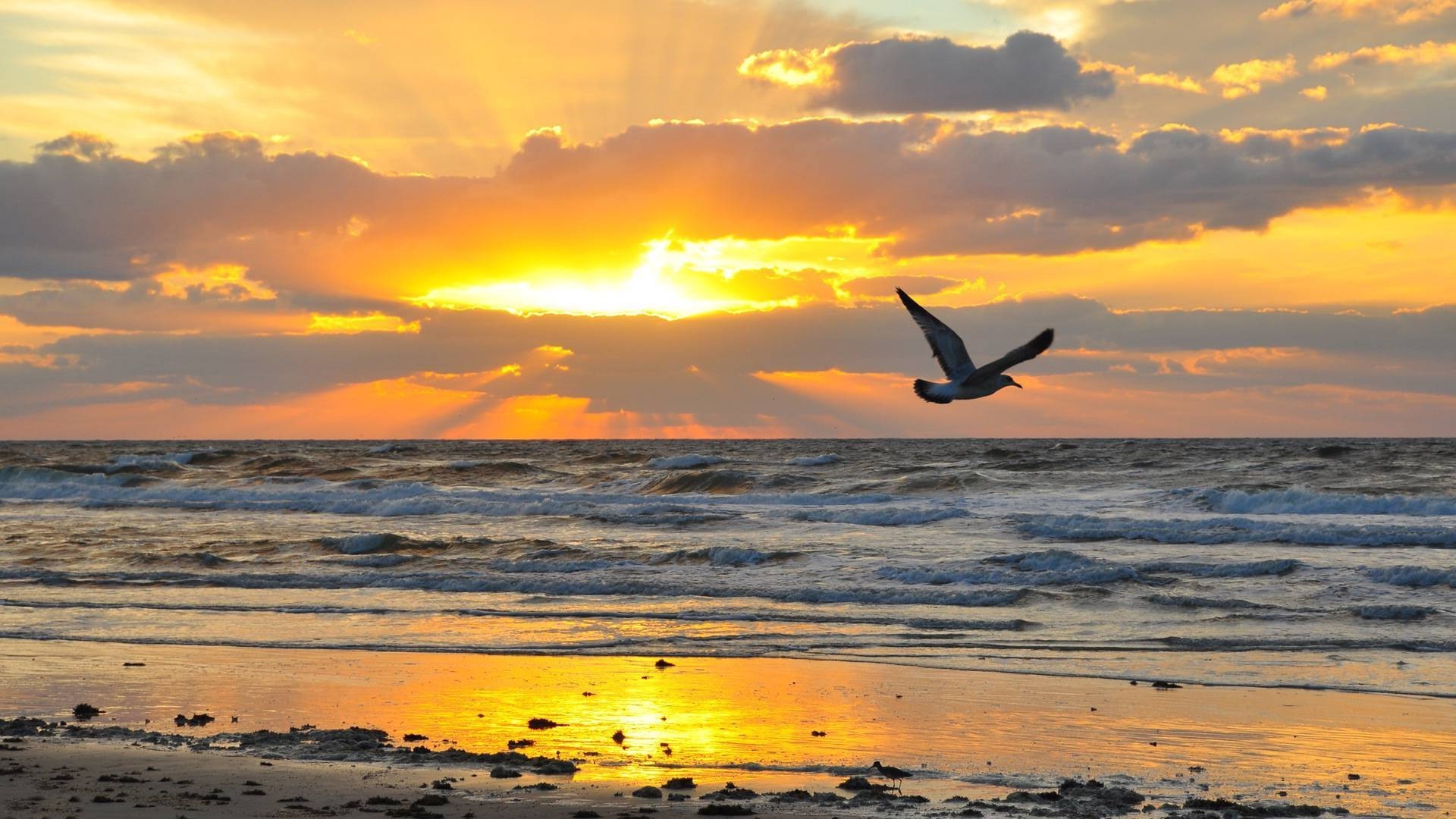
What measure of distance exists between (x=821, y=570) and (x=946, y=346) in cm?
991

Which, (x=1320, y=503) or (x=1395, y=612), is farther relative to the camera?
(x=1320, y=503)

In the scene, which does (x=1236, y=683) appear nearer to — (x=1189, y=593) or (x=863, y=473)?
(x=1189, y=593)

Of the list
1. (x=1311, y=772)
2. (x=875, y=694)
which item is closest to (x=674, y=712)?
(x=875, y=694)

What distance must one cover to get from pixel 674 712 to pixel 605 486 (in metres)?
37.3

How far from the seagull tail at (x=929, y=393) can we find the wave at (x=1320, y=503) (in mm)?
24291

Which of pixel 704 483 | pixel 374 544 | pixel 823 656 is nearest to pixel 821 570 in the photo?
pixel 823 656

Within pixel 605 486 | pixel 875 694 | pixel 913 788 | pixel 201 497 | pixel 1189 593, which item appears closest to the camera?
pixel 913 788

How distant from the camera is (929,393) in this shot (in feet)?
45.6

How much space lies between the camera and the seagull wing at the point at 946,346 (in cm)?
1398

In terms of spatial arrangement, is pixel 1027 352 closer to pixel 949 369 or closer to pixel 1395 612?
pixel 949 369

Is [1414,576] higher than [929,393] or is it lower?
lower

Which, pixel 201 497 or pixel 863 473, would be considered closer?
pixel 201 497

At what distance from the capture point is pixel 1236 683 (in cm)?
1365

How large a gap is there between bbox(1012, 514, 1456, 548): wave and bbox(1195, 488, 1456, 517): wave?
4.33m
